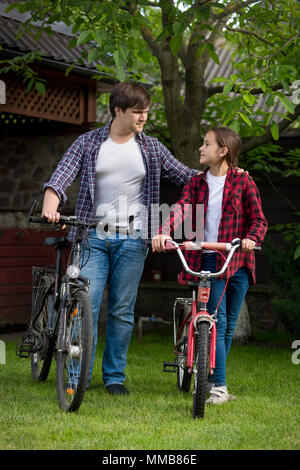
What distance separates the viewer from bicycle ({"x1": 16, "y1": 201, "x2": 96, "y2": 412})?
403 centimetres

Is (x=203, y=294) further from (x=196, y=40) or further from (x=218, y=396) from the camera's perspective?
(x=196, y=40)

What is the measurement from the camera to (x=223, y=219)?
4.39 meters

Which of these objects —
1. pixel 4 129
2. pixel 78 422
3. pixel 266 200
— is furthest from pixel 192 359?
pixel 4 129

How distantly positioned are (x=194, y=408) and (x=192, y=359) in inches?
10.7

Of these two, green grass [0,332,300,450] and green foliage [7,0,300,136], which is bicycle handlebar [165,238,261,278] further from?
green foliage [7,0,300,136]

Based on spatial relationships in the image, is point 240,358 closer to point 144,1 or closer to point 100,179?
point 100,179

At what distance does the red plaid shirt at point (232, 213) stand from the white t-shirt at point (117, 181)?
1.21 feet

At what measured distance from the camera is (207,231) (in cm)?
446

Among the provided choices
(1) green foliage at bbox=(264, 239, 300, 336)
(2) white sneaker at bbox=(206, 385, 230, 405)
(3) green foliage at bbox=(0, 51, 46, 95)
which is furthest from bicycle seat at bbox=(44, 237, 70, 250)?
(1) green foliage at bbox=(264, 239, 300, 336)

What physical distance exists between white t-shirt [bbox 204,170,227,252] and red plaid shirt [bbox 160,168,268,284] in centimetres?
3

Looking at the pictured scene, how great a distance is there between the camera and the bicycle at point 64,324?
4031 millimetres

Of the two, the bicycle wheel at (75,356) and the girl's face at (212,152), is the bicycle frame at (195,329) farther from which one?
the girl's face at (212,152)

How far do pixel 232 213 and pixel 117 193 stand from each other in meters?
0.76

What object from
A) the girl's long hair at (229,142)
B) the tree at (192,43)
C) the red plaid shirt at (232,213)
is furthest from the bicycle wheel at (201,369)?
the tree at (192,43)
